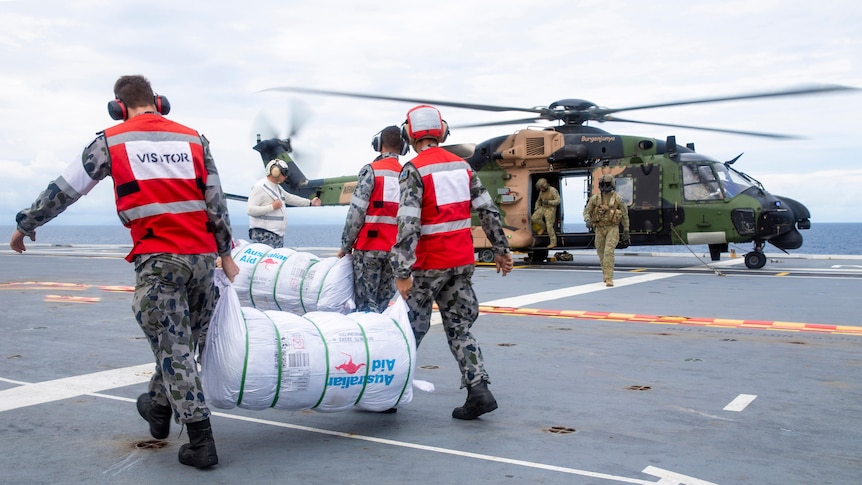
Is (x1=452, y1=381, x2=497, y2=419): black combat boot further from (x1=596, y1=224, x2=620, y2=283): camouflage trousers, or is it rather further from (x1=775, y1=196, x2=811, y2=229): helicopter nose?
(x1=775, y1=196, x2=811, y2=229): helicopter nose

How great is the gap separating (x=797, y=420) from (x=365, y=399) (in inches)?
98.3

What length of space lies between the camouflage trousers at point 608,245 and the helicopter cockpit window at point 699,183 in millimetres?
3803

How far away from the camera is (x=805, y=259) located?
64.6 feet

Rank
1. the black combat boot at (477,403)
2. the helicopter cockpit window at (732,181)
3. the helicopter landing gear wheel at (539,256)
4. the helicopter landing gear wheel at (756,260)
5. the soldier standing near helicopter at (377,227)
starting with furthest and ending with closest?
1. the helicopter landing gear wheel at (539,256)
2. the helicopter landing gear wheel at (756,260)
3. the helicopter cockpit window at (732,181)
4. the soldier standing near helicopter at (377,227)
5. the black combat boot at (477,403)

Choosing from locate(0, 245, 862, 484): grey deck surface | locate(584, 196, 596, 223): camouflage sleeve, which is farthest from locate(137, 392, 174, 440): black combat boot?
locate(584, 196, 596, 223): camouflage sleeve

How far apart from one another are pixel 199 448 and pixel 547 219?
13.9m

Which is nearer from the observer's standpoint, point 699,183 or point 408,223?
point 408,223

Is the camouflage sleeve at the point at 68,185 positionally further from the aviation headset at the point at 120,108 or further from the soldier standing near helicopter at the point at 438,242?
the soldier standing near helicopter at the point at 438,242

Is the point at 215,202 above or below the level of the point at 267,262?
above

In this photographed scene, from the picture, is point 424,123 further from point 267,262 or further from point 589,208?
point 589,208

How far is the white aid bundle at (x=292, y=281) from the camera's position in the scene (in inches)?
258

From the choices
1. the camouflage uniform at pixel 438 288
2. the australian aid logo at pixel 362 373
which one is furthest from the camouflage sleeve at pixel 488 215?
the australian aid logo at pixel 362 373

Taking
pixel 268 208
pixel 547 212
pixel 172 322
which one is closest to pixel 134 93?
pixel 172 322

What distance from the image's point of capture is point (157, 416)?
13.7 feet
